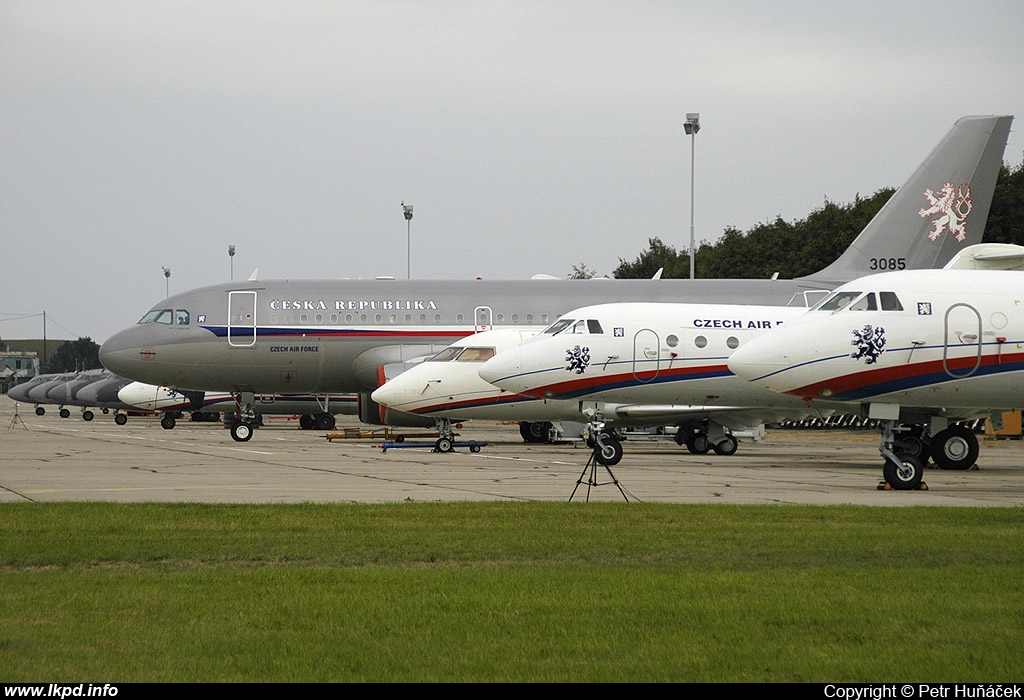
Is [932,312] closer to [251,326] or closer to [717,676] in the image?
[717,676]

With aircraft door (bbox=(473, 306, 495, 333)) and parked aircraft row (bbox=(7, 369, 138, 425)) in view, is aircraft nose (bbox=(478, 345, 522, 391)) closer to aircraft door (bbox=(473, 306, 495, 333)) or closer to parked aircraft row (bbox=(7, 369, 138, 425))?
aircraft door (bbox=(473, 306, 495, 333))

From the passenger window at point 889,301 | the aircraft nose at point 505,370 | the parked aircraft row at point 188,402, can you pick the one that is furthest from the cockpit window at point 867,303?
the parked aircraft row at point 188,402

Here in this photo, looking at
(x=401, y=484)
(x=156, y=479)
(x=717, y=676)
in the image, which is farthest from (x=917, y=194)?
(x=717, y=676)

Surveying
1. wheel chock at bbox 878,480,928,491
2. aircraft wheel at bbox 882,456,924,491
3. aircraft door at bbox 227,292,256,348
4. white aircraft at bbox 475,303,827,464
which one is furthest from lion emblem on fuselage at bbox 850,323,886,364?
aircraft door at bbox 227,292,256,348

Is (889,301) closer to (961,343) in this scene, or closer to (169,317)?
(961,343)

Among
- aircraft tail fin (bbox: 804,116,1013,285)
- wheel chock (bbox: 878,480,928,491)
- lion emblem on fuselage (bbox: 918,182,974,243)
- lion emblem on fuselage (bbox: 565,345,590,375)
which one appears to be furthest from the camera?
lion emblem on fuselage (bbox: 918,182,974,243)

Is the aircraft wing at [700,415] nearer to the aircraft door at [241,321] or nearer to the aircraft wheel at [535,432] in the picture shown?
the aircraft wheel at [535,432]

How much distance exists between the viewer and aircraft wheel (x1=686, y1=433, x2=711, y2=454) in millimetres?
31172

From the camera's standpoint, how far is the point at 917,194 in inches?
1382

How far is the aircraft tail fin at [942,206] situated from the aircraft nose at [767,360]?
1745 cm

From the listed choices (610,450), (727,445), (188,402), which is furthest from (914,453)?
(188,402)

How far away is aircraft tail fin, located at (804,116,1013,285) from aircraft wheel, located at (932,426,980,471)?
515 inches

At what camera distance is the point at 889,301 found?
19.1 meters

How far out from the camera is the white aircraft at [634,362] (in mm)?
25609
